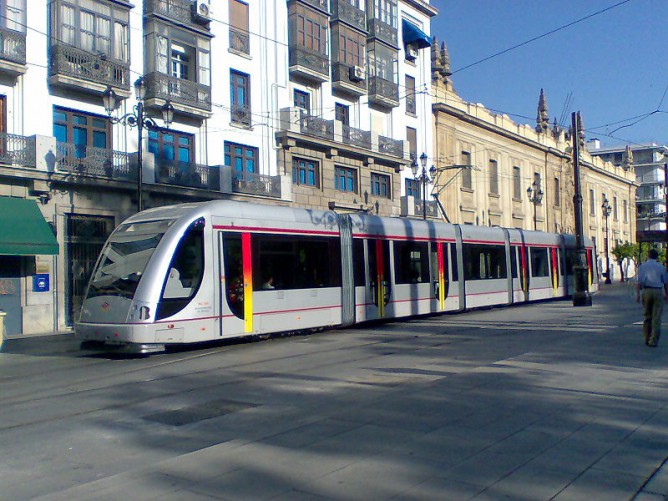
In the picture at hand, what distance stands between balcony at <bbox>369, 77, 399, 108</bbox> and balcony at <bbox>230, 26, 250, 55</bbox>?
8495mm

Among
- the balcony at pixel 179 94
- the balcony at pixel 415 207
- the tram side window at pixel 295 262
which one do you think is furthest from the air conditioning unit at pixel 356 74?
the tram side window at pixel 295 262

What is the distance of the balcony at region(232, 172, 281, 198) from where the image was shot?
1103 inches

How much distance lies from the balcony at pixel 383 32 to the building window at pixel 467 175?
403 inches

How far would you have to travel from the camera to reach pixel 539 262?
28.9 meters

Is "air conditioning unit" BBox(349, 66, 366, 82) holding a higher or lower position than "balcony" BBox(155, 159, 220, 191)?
higher

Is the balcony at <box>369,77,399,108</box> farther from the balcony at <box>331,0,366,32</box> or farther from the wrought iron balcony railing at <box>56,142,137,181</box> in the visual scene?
the wrought iron balcony railing at <box>56,142,137,181</box>

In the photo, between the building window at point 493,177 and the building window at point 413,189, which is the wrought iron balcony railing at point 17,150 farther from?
the building window at point 493,177

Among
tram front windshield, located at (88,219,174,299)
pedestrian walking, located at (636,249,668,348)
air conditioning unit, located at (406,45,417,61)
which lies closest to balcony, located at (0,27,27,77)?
tram front windshield, located at (88,219,174,299)

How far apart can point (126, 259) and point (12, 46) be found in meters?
11.7

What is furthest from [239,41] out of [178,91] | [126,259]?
[126,259]

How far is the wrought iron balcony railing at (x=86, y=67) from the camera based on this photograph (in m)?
22.5

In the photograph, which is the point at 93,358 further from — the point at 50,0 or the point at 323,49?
the point at 323,49

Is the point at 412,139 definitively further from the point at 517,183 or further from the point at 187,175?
the point at 187,175

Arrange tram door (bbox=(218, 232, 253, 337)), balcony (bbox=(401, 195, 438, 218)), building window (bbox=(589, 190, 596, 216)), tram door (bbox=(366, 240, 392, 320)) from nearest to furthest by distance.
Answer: tram door (bbox=(218, 232, 253, 337))
tram door (bbox=(366, 240, 392, 320))
balcony (bbox=(401, 195, 438, 218))
building window (bbox=(589, 190, 596, 216))
